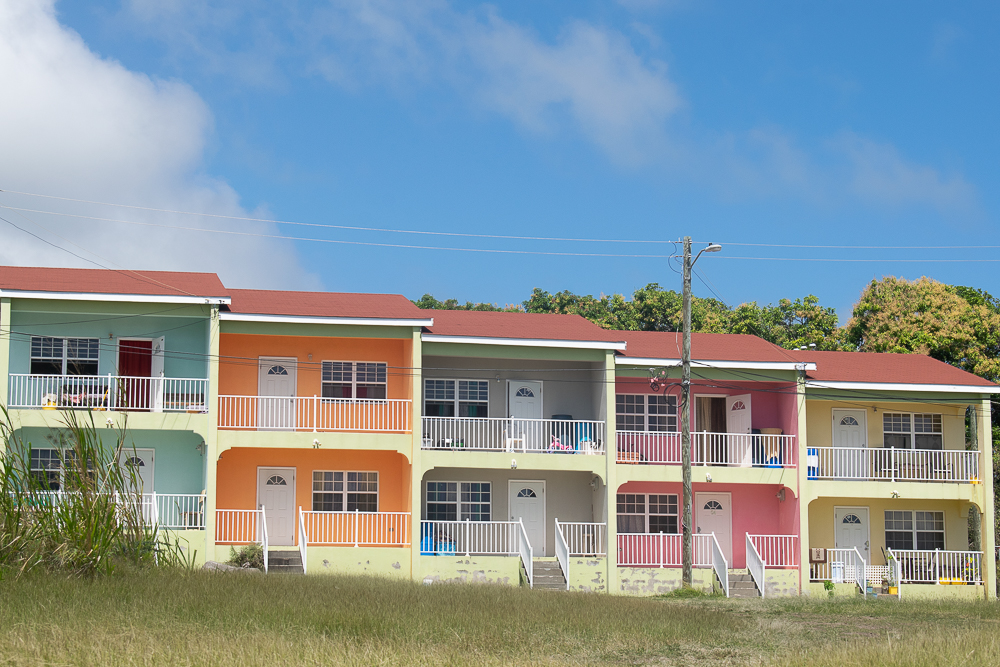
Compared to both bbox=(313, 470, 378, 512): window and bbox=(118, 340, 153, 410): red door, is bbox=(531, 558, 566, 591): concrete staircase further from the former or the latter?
bbox=(118, 340, 153, 410): red door

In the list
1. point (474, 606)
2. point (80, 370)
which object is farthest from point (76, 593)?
point (80, 370)

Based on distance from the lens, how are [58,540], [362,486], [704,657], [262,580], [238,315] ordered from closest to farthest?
[704,657] < [58,540] < [262,580] < [238,315] < [362,486]

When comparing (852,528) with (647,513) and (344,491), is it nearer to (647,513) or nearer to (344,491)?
(647,513)

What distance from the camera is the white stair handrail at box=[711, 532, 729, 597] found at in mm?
27703

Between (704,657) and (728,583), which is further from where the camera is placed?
(728,583)

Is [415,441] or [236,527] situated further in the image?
[415,441]

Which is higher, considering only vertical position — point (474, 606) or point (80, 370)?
point (80, 370)

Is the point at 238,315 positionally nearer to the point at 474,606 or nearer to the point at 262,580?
the point at 262,580

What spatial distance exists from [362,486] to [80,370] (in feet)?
24.4

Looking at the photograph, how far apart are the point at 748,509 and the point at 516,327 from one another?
817 centimetres

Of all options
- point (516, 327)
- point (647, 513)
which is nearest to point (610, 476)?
point (647, 513)

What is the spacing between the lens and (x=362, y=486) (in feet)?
96.0

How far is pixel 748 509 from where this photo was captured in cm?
3097

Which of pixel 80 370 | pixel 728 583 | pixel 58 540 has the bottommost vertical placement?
pixel 728 583
